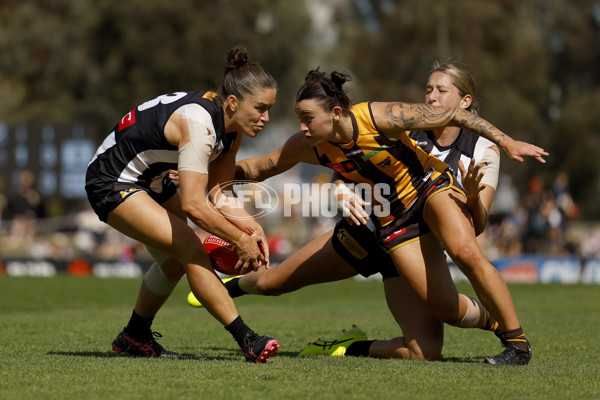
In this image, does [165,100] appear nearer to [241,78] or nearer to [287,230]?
[241,78]

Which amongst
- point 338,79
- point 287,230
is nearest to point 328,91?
point 338,79

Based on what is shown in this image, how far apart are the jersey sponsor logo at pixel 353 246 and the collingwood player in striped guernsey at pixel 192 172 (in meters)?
0.97

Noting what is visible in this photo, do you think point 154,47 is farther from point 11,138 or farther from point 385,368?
point 385,368

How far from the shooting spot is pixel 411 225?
6.17 m

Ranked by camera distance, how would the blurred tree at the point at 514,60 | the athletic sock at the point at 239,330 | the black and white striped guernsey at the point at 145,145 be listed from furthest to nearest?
the blurred tree at the point at 514,60
the black and white striped guernsey at the point at 145,145
the athletic sock at the point at 239,330

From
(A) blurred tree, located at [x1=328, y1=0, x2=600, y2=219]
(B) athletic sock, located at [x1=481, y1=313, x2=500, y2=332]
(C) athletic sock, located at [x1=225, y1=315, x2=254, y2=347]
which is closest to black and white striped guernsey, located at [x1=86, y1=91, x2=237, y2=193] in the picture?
(C) athletic sock, located at [x1=225, y1=315, x2=254, y2=347]

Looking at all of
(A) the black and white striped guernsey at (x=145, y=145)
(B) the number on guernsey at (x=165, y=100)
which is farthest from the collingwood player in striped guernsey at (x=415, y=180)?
(B) the number on guernsey at (x=165, y=100)

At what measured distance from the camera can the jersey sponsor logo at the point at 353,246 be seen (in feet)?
21.5

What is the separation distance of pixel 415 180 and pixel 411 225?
0.32m

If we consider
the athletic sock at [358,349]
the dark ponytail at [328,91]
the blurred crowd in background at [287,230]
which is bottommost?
the blurred crowd in background at [287,230]

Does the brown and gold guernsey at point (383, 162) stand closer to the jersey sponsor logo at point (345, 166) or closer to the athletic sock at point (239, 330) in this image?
the jersey sponsor logo at point (345, 166)

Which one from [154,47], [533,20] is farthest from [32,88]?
[533,20]

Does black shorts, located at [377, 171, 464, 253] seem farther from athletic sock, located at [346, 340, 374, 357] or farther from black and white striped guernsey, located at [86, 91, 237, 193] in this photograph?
black and white striped guernsey, located at [86, 91, 237, 193]

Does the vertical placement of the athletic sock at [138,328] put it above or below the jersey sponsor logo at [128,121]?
below
